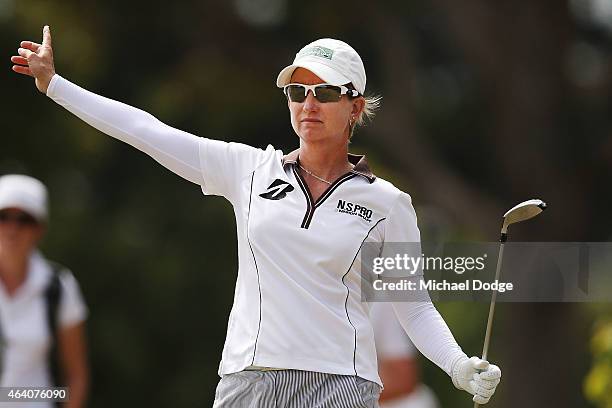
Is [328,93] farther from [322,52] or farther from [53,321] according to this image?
[53,321]

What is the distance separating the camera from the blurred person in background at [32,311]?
25.6ft

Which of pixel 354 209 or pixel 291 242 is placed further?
pixel 354 209

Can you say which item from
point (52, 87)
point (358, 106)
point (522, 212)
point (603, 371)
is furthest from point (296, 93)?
point (603, 371)

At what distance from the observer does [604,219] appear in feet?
77.9

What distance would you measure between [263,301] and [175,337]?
18.5 meters

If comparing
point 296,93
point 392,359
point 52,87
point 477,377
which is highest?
point 296,93

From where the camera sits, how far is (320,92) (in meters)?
5.83

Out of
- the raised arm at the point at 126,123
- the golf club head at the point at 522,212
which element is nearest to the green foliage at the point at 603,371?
the golf club head at the point at 522,212

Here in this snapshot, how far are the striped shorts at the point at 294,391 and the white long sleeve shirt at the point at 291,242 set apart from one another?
0.13ft

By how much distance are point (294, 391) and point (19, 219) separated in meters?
3.12

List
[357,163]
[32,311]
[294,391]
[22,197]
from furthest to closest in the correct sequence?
[22,197] < [32,311] < [357,163] < [294,391]

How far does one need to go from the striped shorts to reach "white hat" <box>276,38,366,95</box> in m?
1.10

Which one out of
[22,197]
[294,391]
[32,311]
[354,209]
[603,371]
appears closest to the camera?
[294,391]

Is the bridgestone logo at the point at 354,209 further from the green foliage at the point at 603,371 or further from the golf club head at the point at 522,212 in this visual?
the green foliage at the point at 603,371
